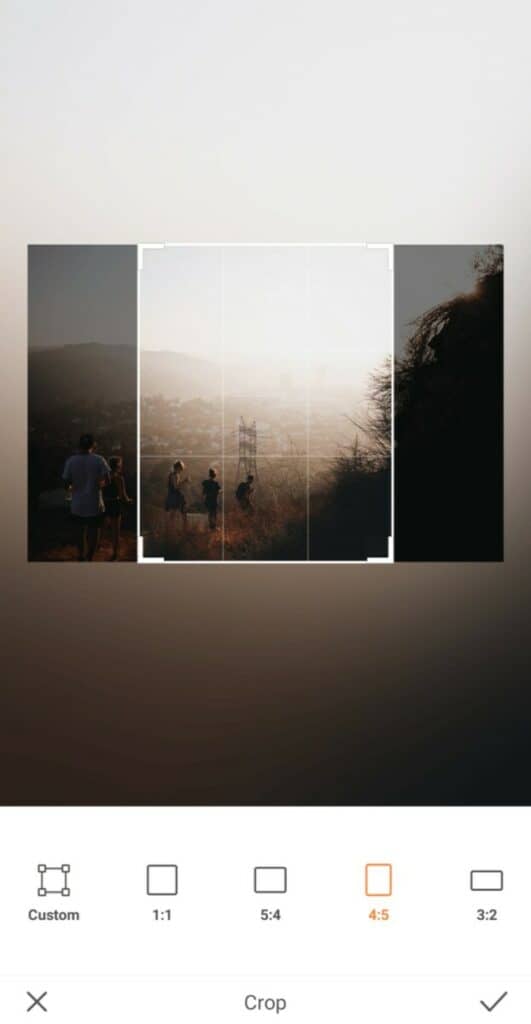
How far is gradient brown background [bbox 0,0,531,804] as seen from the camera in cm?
188

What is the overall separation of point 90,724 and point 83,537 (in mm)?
438

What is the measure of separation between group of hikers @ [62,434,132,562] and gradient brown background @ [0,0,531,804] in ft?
0.29

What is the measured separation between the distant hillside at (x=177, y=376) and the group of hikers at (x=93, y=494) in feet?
0.62

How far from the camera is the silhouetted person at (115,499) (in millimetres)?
2062

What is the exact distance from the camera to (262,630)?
6.44 ft
